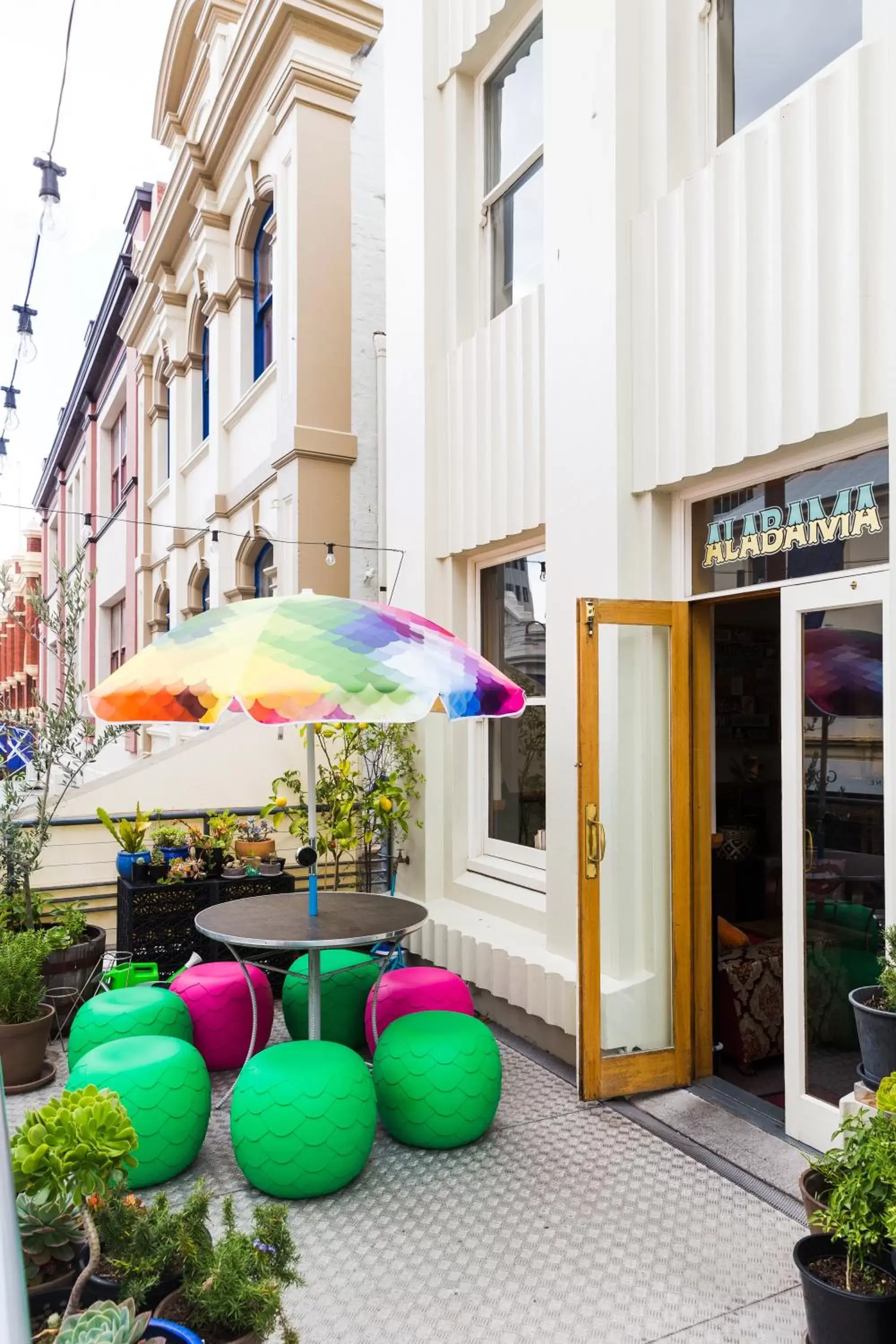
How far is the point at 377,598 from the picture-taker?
944cm

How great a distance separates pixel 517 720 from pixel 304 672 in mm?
2938

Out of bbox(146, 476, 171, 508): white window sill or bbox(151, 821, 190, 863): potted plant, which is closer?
bbox(151, 821, 190, 863): potted plant

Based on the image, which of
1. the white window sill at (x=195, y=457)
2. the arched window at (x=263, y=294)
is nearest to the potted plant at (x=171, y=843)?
the arched window at (x=263, y=294)

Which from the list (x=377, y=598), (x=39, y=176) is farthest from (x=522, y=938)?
(x=39, y=176)

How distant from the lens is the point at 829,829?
413cm

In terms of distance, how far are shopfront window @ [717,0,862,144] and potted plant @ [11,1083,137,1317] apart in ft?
16.1

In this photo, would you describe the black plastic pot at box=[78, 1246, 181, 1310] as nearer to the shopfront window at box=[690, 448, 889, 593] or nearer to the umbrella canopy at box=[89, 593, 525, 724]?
the umbrella canopy at box=[89, 593, 525, 724]

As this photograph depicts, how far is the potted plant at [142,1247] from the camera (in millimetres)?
2125

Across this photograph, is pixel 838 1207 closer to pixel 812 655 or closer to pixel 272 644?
pixel 812 655

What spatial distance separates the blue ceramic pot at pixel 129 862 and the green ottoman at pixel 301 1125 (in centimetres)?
288

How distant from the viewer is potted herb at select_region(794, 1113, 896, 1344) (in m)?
2.48

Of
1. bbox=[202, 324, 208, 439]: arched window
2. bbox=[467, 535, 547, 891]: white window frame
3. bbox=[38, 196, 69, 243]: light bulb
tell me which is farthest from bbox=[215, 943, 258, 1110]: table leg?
bbox=[202, 324, 208, 439]: arched window

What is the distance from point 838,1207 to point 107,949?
233 inches

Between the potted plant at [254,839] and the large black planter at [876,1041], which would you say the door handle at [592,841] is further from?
the potted plant at [254,839]
